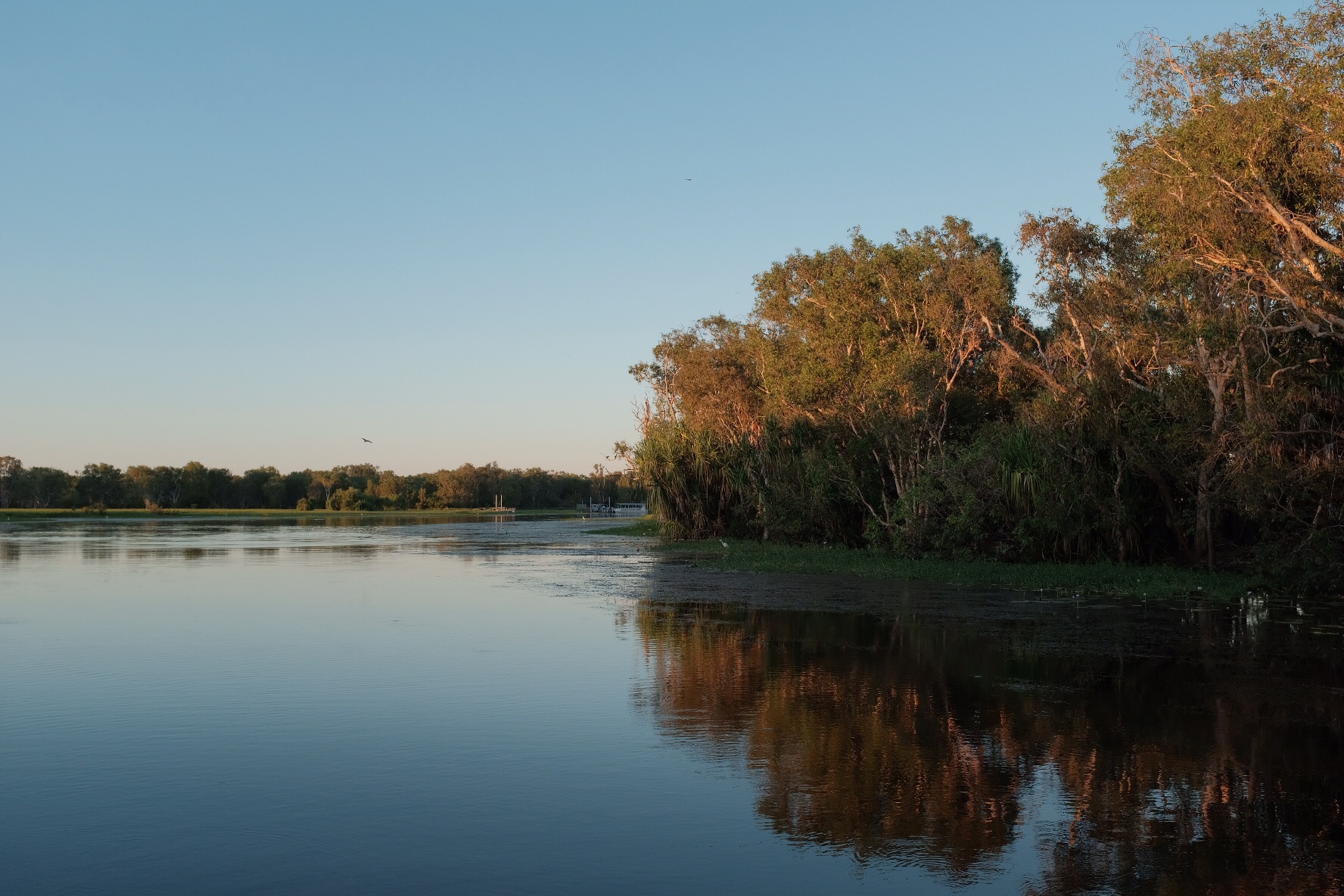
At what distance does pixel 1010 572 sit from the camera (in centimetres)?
2292

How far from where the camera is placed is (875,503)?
32500 millimetres

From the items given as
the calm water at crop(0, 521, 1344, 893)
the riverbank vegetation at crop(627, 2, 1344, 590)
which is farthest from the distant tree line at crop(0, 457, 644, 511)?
the calm water at crop(0, 521, 1344, 893)

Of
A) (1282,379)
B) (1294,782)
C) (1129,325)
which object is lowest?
(1294,782)

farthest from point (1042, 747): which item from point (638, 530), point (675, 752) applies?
point (638, 530)

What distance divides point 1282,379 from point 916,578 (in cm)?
796

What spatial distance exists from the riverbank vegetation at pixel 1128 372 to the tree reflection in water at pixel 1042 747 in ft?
24.1

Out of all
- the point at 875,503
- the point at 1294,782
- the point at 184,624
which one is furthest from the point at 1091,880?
the point at 875,503

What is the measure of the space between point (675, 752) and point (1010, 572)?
1662 centimetres

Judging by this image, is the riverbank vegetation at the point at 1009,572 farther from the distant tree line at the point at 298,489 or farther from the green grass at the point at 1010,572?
the distant tree line at the point at 298,489

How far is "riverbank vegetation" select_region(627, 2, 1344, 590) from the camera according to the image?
60.6 feet

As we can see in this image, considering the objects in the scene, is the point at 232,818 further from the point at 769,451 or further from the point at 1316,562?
the point at 769,451

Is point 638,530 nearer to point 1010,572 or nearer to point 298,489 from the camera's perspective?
point 1010,572

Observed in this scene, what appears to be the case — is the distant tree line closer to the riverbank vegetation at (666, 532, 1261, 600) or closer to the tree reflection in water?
the riverbank vegetation at (666, 532, 1261, 600)

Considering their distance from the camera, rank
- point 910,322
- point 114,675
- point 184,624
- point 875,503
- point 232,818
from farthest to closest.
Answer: point 910,322 → point 875,503 → point 184,624 → point 114,675 → point 232,818
